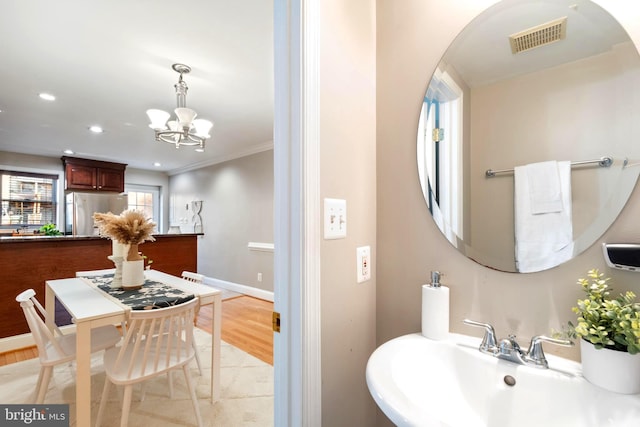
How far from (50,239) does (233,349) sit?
7.31ft

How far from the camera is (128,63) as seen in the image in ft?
7.02

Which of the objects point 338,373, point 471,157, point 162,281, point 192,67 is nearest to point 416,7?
point 471,157

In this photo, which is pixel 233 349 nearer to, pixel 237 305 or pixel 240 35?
pixel 237 305

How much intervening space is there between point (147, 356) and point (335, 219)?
4.87 ft

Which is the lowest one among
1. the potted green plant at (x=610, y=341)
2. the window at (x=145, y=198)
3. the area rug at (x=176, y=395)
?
the area rug at (x=176, y=395)

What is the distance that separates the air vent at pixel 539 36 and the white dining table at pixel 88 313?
6.62 feet

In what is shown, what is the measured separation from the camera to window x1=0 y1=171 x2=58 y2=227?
14.8 ft

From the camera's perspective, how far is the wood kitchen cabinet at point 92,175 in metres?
4.88

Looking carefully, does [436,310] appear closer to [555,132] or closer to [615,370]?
[615,370]

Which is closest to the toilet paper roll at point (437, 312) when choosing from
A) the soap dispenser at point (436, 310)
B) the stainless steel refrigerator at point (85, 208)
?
the soap dispenser at point (436, 310)

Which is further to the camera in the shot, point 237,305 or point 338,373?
point 237,305

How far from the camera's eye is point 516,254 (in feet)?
2.54

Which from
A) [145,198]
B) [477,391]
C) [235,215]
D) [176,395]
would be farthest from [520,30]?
[145,198]

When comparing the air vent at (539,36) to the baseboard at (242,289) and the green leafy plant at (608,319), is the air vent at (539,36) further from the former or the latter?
the baseboard at (242,289)
